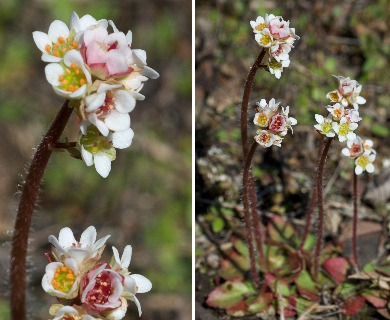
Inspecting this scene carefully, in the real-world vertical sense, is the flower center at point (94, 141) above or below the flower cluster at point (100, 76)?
below

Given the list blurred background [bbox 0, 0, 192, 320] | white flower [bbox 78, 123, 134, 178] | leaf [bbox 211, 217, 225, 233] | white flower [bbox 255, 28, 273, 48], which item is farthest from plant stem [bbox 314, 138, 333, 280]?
blurred background [bbox 0, 0, 192, 320]

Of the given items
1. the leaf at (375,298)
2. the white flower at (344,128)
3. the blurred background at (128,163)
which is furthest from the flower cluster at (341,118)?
the blurred background at (128,163)

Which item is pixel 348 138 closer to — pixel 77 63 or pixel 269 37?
pixel 269 37

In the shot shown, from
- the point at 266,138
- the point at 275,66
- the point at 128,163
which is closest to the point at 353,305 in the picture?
the point at 266,138

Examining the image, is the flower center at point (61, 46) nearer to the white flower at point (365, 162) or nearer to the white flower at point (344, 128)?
the white flower at point (344, 128)

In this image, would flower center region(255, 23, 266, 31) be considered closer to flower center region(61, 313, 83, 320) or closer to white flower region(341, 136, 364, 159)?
white flower region(341, 136, 364, 159)

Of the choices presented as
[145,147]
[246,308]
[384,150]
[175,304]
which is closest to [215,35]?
[145,147]
